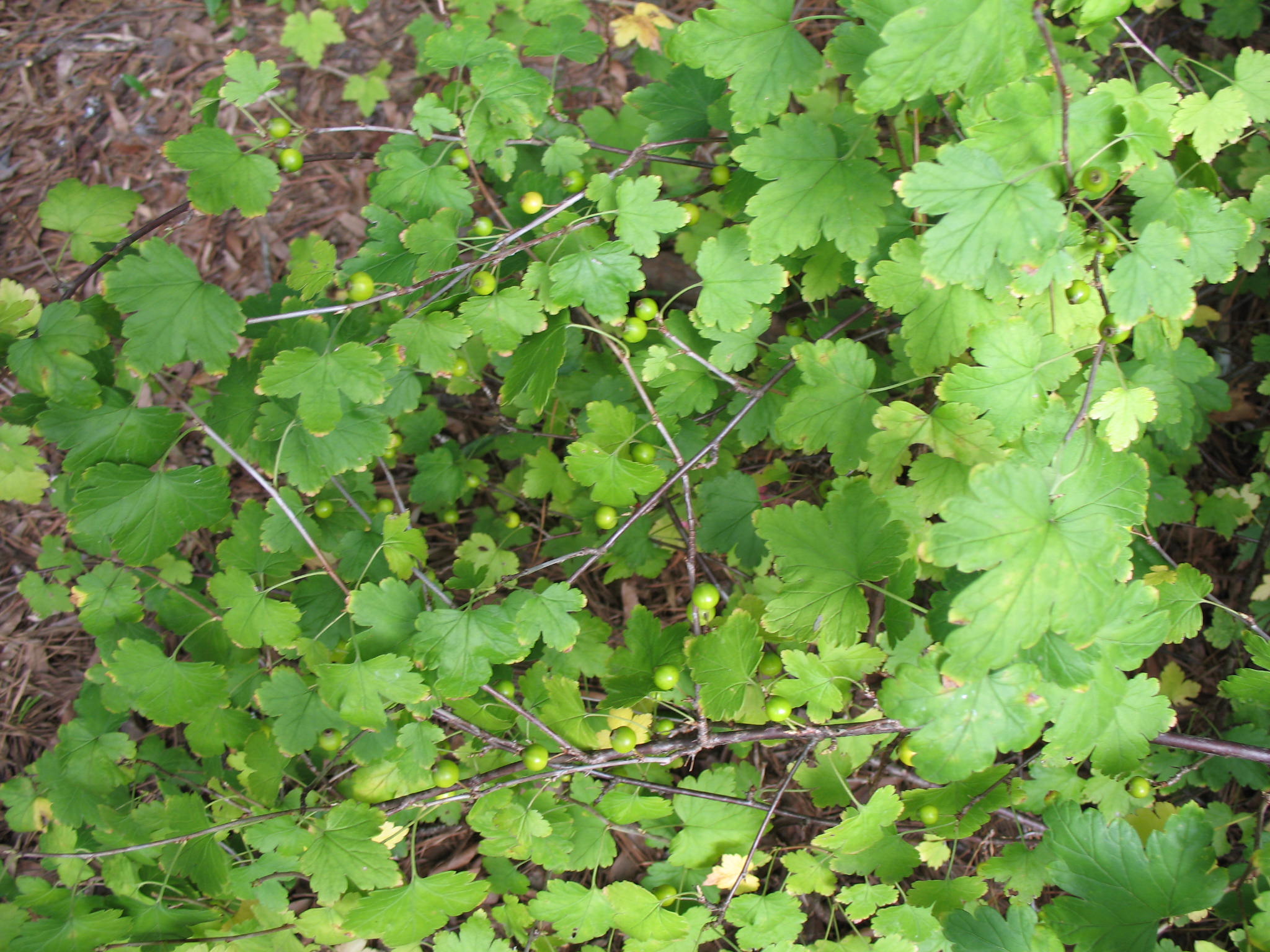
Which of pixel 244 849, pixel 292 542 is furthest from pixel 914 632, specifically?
pixel 244 849

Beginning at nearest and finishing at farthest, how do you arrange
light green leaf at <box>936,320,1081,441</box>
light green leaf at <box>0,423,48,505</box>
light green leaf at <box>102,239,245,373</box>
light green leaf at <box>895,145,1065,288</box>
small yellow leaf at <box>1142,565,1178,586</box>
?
light green leaf at <box>895,145,1065,288</box> < light green leaf at <box>936,320,1081,441</box> < light green leaf at <box>102,239,245,373</box> < small yellow leaf at <box>1142,565,1178,586</box> < light green leaf at <box>0,423,48,505</box>

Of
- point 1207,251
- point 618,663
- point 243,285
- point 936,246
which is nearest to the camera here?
point 936,246

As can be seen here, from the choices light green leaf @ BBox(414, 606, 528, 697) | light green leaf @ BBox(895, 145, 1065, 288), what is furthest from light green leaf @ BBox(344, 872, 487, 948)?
light green leaf @ BBox(895, 145, 1065, 288)

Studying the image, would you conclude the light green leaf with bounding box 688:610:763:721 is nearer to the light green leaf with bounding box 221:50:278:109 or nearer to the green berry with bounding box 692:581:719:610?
the green berry with bounding box 692:581:719:610

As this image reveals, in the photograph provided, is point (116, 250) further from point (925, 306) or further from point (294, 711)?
point (925, 306)

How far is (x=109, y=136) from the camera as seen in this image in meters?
3.82

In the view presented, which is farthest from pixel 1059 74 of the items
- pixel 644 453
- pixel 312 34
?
pixel 312 34

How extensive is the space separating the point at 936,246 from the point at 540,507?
1852mm

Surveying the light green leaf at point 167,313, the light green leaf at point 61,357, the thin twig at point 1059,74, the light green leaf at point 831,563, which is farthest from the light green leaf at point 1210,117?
the light green leaf at point 61,357

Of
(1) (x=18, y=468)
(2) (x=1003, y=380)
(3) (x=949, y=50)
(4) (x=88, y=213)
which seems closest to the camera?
(3) (x=949, y=50)

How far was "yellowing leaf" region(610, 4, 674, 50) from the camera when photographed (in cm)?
321

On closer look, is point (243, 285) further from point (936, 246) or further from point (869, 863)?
point (869, 863)

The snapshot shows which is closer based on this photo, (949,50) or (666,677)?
(949,50)

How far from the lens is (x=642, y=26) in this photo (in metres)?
3.26
